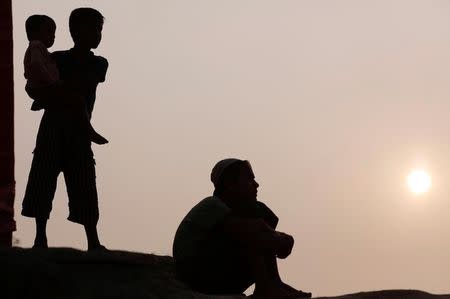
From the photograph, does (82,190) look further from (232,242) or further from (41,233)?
(232,242)

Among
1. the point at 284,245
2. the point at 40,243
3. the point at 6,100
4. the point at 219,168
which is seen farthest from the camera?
the point at 6,100

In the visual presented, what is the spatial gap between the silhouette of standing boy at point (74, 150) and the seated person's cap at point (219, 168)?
1.26 meters

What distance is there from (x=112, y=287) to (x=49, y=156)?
1.53m

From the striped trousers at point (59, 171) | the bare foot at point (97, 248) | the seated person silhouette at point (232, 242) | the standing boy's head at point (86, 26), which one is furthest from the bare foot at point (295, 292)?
the standing boy's head at point (86, 26)

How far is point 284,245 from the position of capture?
19.1 feet

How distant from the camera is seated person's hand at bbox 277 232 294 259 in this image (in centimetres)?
581

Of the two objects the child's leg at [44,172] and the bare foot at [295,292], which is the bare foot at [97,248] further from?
the bare foot at [295,292]

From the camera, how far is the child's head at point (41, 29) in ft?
22.5

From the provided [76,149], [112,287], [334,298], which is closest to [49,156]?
[76,149]

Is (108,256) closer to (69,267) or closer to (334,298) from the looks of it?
(69,267)

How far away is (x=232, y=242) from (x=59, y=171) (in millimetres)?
1822

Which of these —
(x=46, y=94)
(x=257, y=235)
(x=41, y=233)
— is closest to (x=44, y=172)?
(x=41, y=233)

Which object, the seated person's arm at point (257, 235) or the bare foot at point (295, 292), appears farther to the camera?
the bare foot at point (295, 292)

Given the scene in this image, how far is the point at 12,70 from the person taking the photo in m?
7.97
